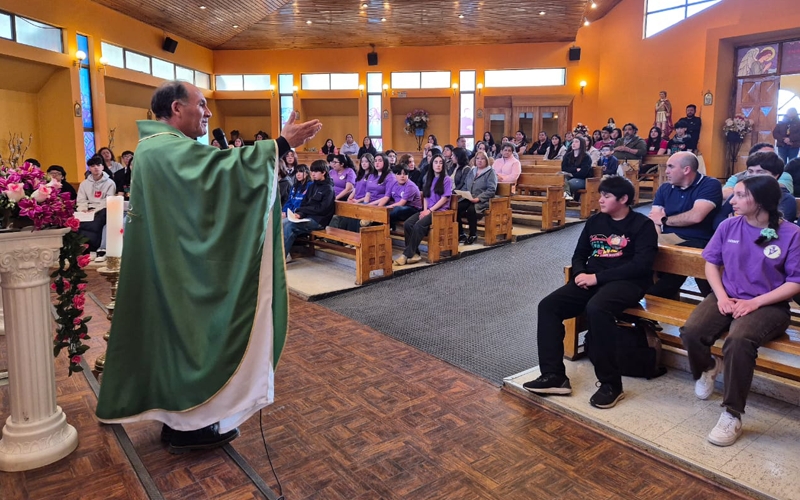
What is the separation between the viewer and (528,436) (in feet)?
8.61

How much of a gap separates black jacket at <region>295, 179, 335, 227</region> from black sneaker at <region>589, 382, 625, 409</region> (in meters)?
4.18

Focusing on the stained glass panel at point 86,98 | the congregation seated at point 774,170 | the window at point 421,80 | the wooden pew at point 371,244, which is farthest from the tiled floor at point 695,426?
the window at point 421,80

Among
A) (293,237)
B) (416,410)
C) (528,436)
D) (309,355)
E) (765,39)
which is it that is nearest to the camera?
(528,436)

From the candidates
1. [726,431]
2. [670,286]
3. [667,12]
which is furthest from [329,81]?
[726,431]

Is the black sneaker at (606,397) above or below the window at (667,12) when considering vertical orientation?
below

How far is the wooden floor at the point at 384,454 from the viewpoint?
2191 millimetres

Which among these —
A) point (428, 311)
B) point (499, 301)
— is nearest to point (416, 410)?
point (428, 311)

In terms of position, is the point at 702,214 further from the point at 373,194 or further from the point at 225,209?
the point at 373,194

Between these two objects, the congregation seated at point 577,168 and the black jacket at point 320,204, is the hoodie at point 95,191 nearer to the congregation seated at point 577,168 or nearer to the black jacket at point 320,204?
the black jacket at point 320,204

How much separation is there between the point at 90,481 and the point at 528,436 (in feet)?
5.92

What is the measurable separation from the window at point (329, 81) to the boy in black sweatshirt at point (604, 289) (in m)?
14.3

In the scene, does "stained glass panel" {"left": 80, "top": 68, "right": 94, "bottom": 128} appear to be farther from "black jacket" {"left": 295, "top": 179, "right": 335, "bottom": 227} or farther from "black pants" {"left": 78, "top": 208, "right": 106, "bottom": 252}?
"black jacket" {"left": 295, "top": 179, "right": 335, "bottom": 227}

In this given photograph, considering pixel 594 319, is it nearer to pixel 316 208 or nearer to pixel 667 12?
pixel 316 208

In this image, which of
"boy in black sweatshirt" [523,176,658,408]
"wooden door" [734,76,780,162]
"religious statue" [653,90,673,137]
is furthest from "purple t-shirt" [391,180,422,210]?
"wooden door" [734,76,780,162]
